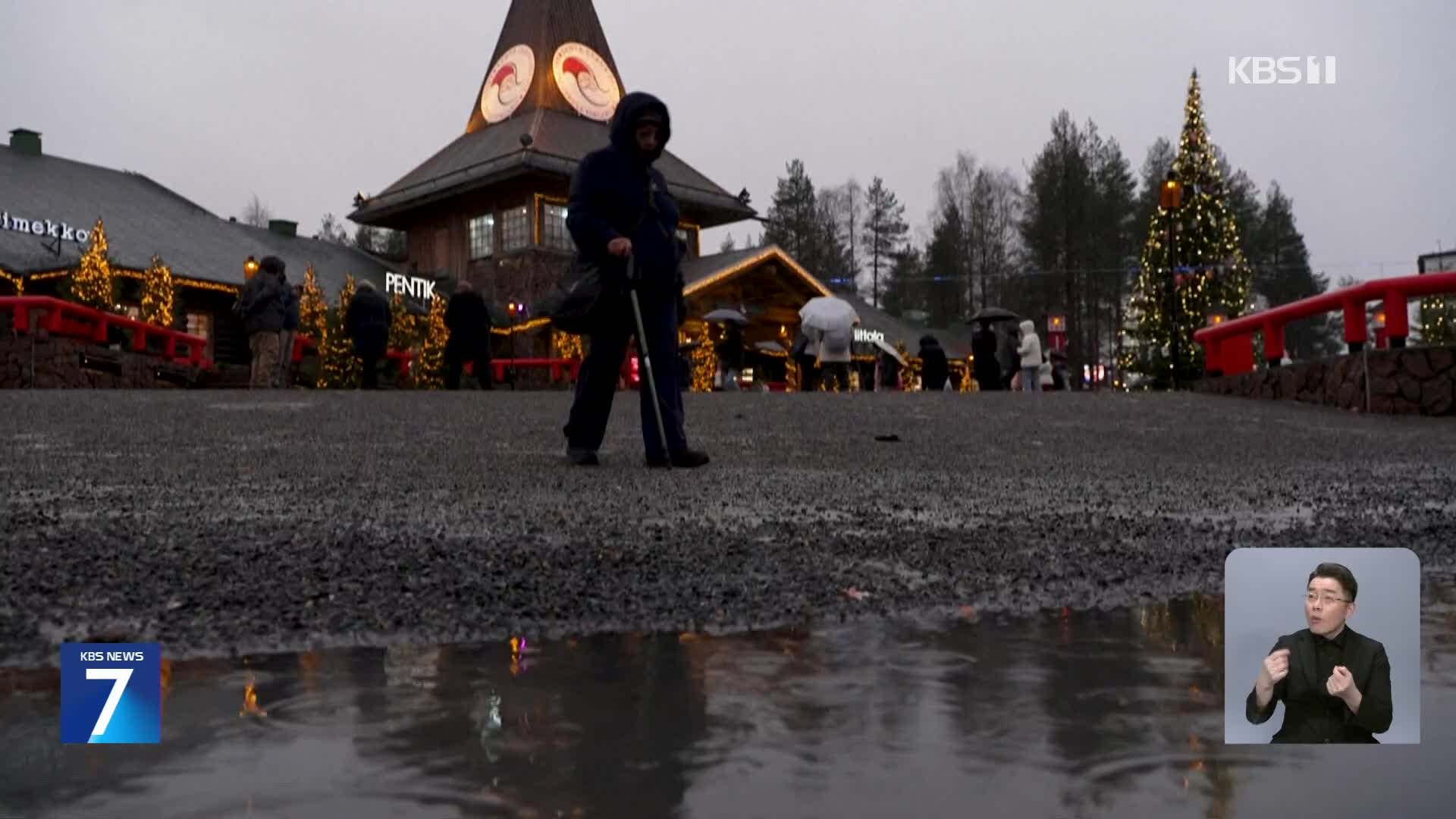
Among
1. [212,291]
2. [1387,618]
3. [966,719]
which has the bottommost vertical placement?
[966,719]

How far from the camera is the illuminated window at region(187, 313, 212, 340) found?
28969 millimetres

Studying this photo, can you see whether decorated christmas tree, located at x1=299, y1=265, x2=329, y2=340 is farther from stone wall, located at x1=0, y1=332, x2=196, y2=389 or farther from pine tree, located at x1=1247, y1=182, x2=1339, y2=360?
pine tree, located at x1=1247, y1=182, x2=1339, y2=360

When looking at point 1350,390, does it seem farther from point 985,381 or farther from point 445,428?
point 985,381

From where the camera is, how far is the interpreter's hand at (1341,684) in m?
1.50

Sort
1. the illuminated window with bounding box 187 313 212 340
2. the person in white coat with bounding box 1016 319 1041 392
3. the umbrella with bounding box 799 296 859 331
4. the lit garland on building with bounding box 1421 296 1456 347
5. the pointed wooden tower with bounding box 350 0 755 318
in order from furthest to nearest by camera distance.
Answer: the lit garland on building with bounding box 1421 296 1456 347
the pointed wooden tower with bounding box 350 0 755 318
the illuminated window with bounding box 187 313 212 340
the person in white coat with bounding box 1016 319 1041 392
the umbrella with bounding box 799 296 859 331

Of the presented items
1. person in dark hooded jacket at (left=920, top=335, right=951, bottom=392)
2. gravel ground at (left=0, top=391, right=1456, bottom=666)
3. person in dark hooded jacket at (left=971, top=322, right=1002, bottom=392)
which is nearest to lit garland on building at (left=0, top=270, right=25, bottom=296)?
person in dark hooded jacket at (left=920, top=335, right=951, bottom=392)

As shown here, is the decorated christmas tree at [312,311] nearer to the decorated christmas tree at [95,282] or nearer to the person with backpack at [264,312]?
the decorated christmas tree at [95,282]

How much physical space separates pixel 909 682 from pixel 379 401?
10735 millimetres

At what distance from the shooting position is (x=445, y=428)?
349 inches

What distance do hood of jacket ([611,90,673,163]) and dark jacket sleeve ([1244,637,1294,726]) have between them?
448 centimetres

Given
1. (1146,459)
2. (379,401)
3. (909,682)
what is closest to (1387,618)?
(909,682)

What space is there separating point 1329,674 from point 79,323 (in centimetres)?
→ 1981

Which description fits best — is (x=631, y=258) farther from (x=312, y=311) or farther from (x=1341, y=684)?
(x=312, y=311)

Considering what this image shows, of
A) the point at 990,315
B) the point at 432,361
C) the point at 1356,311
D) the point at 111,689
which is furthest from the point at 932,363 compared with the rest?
the point at 111,689
